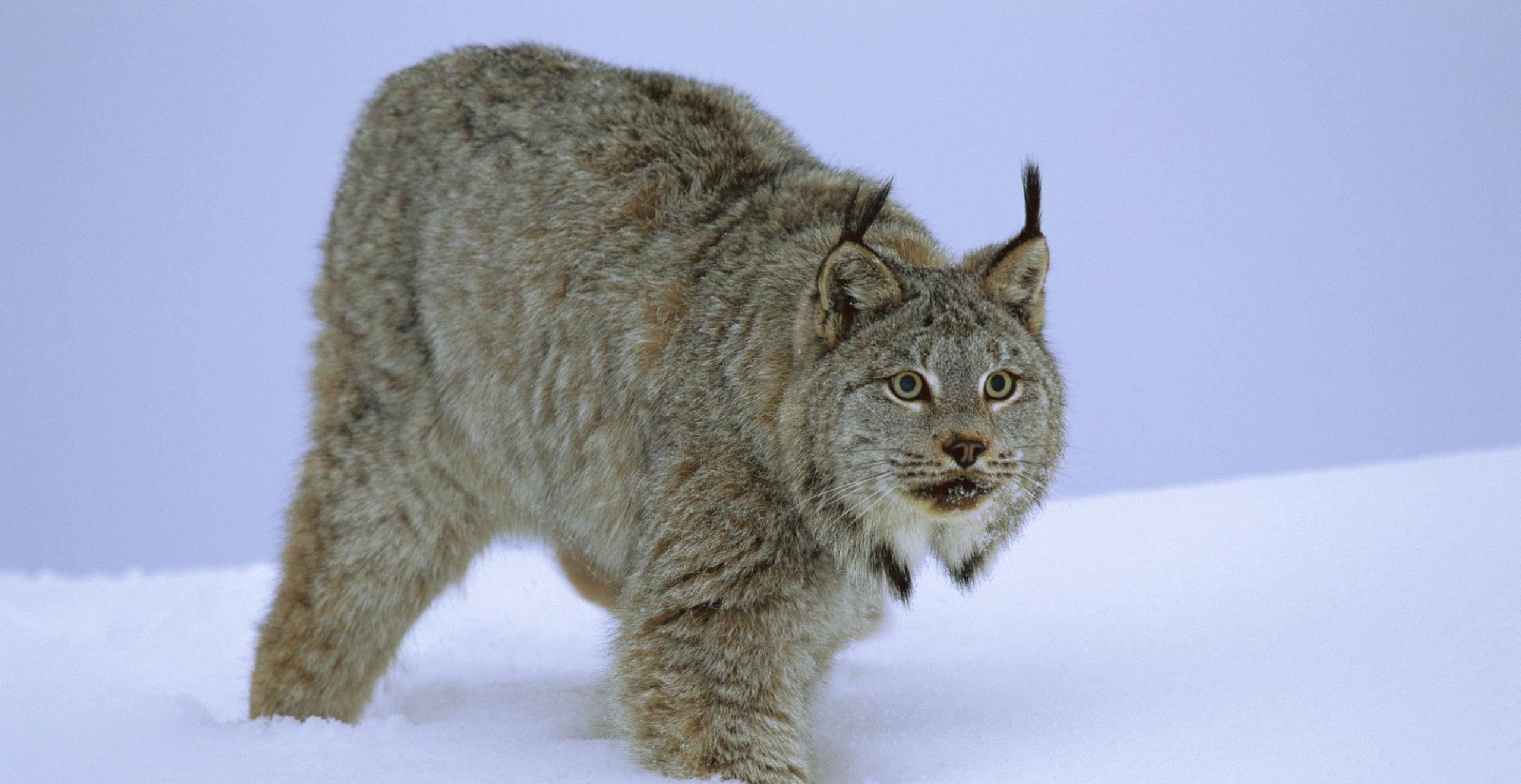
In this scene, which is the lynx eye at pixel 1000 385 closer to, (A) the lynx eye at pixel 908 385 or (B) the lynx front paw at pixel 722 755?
(A) the lynx eye at pixel 908 385

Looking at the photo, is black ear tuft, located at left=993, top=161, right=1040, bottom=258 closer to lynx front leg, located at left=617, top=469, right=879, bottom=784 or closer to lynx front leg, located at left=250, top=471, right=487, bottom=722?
lynx front leg, located at left=617, top=469, right=879, bottom=784

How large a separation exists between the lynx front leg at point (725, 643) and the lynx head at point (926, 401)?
21 cm

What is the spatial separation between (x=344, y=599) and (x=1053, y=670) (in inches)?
104

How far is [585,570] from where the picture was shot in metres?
5.71

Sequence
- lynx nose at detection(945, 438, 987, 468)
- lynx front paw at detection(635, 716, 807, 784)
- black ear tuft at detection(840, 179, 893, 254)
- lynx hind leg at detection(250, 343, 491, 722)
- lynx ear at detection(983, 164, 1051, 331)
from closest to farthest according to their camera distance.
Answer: lynx nose at detection(945, 438, 987, 468) → black ear tuft at detection(840, 179, 893, 254) → lynx front paw at detection(635, 716, 807, 784) → lynx ear at detection(983, 164, 1051, 331) → lynx hind leg at detection(250, 343, 491, 722)

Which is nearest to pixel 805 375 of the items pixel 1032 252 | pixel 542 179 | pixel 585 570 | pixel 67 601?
pixel 1032 252

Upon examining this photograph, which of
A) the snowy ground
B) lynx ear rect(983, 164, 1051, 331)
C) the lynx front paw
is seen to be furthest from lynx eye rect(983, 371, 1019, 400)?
the lynx front paw

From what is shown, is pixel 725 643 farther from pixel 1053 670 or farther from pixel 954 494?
pixel 1053 670

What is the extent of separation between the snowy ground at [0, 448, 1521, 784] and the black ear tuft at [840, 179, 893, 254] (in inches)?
61.8

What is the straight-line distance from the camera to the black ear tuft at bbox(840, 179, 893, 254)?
3.78 m

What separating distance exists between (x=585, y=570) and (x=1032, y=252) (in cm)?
258

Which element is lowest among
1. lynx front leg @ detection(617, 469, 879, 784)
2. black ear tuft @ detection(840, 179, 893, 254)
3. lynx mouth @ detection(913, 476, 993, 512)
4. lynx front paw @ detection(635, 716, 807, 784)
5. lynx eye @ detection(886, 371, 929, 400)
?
lynx front paw @ detection(635, 716, 807, 784)

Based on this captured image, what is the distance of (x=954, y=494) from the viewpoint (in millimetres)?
3689

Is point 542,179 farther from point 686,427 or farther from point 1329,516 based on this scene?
point 1329,516
